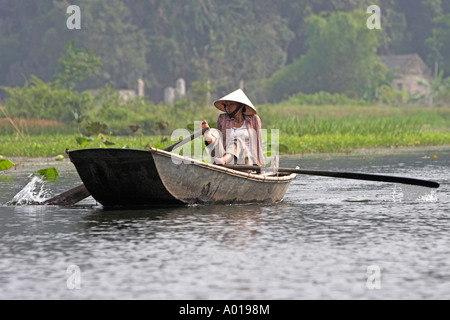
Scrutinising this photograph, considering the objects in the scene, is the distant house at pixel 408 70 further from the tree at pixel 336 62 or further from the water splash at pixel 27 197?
the water splash at pixel 27 197

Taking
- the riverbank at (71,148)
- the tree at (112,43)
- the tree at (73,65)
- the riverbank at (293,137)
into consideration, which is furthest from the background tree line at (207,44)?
the riverbank at (71,148)

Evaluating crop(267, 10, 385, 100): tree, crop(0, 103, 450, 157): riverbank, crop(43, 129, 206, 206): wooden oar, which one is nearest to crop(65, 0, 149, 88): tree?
crop(267, 10, 385, 100): tree

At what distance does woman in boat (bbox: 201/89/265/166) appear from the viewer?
12000 mm

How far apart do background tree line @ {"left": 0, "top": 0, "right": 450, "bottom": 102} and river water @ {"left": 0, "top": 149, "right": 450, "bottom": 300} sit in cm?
3522

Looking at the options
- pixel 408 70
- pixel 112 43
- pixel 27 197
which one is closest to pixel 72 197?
pixel 27 197

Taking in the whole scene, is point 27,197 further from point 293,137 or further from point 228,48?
point 228,48

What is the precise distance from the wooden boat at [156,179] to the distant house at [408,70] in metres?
41.9

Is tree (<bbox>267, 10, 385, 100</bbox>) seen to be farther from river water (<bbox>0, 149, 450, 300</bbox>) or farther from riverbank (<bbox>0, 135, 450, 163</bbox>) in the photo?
river water (<bbox>0, 149, 450, 300</bbox>)

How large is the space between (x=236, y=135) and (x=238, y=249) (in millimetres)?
3556

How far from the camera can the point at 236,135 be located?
12148 mm

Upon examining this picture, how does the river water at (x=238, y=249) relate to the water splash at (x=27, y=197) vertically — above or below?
below

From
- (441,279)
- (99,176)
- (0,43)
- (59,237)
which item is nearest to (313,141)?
(99,176)

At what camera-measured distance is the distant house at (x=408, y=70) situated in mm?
53156
